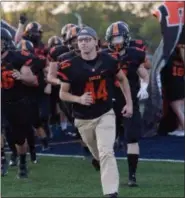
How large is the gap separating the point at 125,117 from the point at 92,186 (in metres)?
0.82

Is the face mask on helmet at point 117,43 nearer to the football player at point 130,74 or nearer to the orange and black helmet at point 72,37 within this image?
the football player at point 130,74

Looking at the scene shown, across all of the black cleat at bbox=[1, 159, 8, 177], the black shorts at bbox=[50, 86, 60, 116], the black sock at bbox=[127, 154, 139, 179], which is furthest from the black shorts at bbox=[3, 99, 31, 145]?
the black shorts at bbox=[50, 86, 60, 116]

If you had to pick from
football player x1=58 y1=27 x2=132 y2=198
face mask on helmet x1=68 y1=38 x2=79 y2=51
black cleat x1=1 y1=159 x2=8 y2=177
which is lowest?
black cleat x1=1 y1=159 x2=8 y2=177

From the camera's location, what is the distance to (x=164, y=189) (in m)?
8.30

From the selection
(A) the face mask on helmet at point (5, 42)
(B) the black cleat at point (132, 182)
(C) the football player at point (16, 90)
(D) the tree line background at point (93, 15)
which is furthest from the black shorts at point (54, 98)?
(D) the tree line background at point (93, 15)

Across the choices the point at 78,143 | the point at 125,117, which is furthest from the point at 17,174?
the point at 78,143

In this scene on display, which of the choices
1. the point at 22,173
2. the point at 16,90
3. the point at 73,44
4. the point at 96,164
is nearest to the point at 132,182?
the point at 96,164

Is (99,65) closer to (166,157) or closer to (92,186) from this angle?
(92,186)

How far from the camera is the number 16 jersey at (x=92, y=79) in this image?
760 centimetres

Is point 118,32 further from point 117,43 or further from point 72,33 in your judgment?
point 72,33

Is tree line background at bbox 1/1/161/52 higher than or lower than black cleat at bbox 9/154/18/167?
higher

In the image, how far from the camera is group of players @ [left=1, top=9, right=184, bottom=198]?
759 centimetres

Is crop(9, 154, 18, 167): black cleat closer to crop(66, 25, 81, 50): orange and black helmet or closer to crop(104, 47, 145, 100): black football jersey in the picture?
crop(66, 25, 81, 50): orange and black helmet

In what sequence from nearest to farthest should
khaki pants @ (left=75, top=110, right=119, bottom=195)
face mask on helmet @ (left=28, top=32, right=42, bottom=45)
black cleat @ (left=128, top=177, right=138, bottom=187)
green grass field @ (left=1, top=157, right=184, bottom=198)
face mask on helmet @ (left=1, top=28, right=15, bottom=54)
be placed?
khaki pants @ (left=75, top=110, right=119, bottom=195)
green grass field @ (left=1, top=157, right=184, bottom=198)
black cleat @ (left=128, top=177, right=138, bottom=187)
face mask on helmet @ (left=1, top=28, right=15, bottom=54)
face mask on helmet @ (left=28, top=32, right=42, bottom=45)
